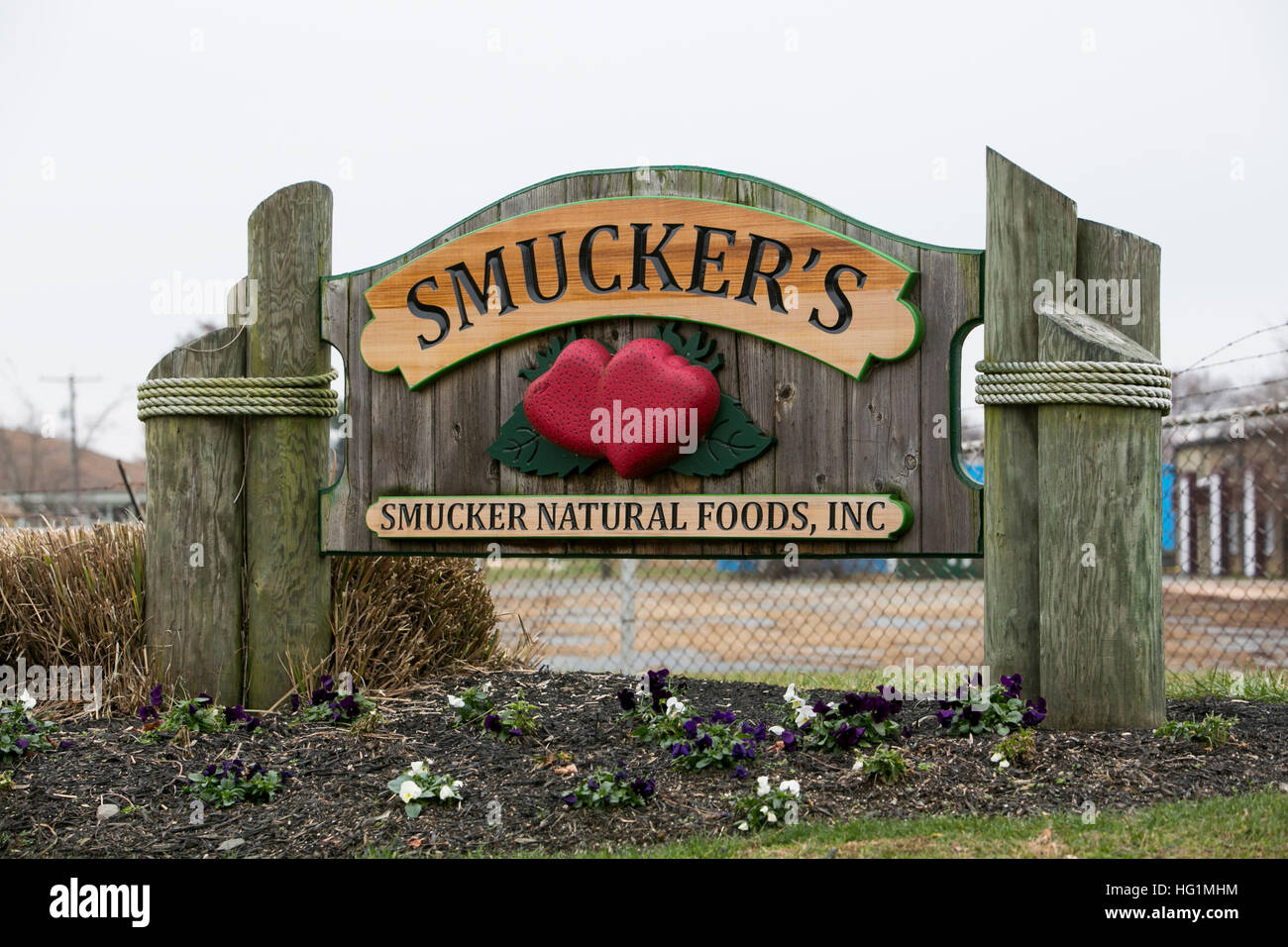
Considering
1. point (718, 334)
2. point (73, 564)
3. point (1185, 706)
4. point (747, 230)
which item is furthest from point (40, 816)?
point (1185, 706)

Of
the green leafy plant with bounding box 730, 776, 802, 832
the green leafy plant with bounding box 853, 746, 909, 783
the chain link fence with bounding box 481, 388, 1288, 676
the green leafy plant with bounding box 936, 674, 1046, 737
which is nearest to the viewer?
the green leafy plant with bounding box 730, 776, 802, 832

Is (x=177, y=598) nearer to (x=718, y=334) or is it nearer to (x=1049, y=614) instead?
(x=718, y=334)

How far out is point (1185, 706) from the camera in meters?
5.00

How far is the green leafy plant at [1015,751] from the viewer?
13.2 feet

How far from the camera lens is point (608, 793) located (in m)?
3.76

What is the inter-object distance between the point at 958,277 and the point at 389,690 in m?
3.11

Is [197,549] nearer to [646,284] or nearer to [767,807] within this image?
[646,284]

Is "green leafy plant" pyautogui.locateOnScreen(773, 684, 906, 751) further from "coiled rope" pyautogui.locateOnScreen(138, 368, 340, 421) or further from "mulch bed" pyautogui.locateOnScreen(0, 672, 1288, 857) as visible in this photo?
"coiled rope" pyautogui.locateOnScreen(138, 368, 340, 421)

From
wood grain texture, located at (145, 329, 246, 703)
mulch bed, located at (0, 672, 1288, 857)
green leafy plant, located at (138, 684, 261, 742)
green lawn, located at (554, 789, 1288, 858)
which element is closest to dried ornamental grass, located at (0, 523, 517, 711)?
wood grain texture, located at (145, 329, 246, 703)

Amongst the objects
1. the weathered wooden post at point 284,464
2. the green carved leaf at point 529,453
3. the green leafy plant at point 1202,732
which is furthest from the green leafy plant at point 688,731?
the weathered wooden post at point 284,464

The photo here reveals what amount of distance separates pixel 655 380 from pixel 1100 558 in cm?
187

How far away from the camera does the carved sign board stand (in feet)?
15.5

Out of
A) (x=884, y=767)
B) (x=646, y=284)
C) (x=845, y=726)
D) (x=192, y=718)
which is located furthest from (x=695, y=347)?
(x=192, y=718)

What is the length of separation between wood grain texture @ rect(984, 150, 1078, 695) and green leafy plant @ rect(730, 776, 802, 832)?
1.29m
